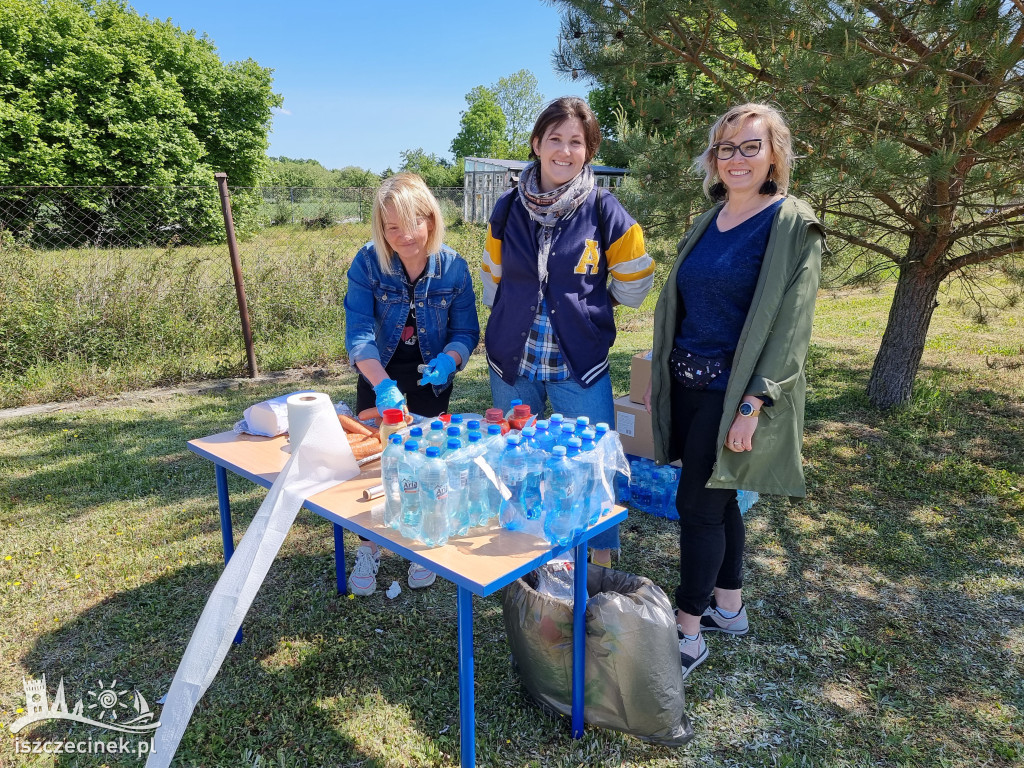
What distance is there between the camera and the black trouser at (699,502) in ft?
6.77

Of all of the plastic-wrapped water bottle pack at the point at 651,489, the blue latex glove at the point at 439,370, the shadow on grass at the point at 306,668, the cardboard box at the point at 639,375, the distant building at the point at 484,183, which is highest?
the distant building at the point at 484,183

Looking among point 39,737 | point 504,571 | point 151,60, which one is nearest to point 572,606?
point 504,571

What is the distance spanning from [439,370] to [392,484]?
2.50 feet

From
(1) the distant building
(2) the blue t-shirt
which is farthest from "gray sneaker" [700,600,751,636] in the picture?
(1) the distant building

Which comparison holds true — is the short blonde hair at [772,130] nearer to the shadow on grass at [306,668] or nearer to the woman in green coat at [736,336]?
the woman in green coat at [736,336]

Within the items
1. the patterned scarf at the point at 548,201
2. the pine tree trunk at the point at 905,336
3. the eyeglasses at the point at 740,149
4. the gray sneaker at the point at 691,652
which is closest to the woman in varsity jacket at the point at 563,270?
the patterned scarf at the point at 548,201

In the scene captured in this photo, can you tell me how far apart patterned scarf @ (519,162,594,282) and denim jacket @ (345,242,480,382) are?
15.6 inches

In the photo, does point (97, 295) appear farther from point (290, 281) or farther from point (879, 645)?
point (879, 645)

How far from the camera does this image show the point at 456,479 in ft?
5.26

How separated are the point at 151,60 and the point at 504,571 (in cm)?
2781

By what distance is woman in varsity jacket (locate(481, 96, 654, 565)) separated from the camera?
2.22 m

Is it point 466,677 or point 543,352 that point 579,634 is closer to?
point 466,677

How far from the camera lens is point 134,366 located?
588 centimetres

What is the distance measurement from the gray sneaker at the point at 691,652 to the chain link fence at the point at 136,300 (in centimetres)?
399
